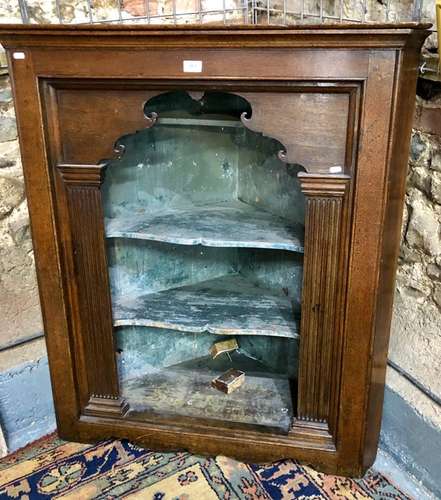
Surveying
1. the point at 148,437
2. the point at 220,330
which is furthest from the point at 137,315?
the point at 148,437

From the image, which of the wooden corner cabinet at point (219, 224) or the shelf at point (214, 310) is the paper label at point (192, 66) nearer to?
the wooden corner cabinet at point (219, 224)

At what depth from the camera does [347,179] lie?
1.45 meters

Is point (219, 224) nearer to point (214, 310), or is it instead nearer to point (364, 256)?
point (214, 310)

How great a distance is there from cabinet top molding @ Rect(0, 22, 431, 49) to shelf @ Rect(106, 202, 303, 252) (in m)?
0.61

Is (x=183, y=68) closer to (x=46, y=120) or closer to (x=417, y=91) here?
(x=46, y=120)

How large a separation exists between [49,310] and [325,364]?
35.0 inches

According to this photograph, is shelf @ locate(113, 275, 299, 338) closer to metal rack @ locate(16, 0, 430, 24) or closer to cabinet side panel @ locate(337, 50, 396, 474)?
cabinet side panel @ locate(337, 50, 396, 474)

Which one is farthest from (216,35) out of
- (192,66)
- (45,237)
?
(45,237)

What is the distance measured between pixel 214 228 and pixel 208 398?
2.09ft

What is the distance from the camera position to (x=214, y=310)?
6.42 ft

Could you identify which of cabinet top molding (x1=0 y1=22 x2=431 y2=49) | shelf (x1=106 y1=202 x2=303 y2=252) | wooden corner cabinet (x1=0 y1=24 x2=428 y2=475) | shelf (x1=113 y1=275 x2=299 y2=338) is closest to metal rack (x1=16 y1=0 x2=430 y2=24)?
cabinet top molding (x1=0 y1=22 x2=431 y2=49)

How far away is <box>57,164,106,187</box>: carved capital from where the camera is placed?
62.2 inches

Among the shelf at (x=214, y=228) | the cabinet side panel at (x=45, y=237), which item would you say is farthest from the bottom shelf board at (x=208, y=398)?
the shelf at (x=214, y=228)

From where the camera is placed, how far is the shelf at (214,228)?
1.73 meters
